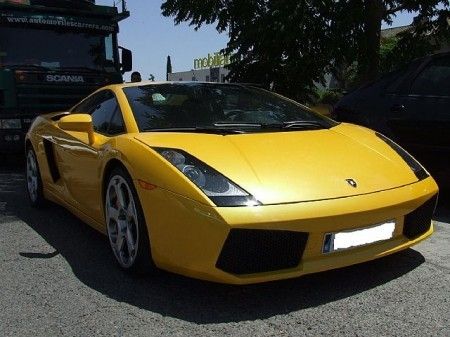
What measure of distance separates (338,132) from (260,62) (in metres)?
4.98

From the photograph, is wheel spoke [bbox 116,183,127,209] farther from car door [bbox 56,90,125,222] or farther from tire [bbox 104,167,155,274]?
car door [bbox 56,90,125,222]

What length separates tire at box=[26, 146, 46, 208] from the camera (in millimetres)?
5137

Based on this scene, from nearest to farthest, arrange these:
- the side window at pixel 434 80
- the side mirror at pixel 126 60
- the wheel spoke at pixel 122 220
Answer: the wheel spoke at pixel 122 220
the side window at pixel 434 80
the side mirror at pixel 126 60

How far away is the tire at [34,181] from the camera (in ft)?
16.9

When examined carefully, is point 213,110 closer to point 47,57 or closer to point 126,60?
point 47,57

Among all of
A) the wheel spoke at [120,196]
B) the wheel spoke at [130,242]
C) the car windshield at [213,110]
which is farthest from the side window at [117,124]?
the wheel spoke at [130,242]

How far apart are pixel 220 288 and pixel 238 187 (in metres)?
0.64

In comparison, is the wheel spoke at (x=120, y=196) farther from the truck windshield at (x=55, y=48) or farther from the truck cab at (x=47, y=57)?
the truck windshield at (x=55, y=48)

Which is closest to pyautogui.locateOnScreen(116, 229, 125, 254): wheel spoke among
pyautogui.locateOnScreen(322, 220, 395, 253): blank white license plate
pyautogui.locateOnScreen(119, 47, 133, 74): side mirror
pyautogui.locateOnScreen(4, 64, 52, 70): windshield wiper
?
pyautogui.locateOnScreen(322, 220, 395, 253): blank white license plate

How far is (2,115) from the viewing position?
7531 mm

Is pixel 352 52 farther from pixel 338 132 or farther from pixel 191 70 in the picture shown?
pixel 191 70

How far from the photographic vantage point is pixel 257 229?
2.66 metres

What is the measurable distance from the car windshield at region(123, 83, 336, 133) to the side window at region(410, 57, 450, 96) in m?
1.28

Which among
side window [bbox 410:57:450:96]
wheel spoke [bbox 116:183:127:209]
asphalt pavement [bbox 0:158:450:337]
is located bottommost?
asphalt pavement [bbox 0:158:450:337]
